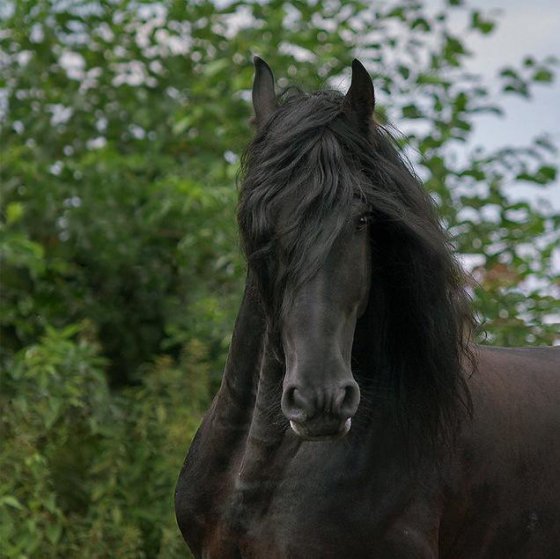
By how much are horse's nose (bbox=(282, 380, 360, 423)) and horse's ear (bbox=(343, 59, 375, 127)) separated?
74 cm

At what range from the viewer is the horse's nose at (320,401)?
2453 millimetres

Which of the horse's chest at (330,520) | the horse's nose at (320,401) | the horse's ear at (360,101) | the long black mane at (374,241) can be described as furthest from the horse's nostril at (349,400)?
the horse's ear at (360,101)

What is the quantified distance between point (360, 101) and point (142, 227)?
369 cm

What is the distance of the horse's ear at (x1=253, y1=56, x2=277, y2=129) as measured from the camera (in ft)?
10.0

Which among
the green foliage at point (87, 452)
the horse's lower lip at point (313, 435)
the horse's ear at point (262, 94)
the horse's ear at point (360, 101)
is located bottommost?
the green foliage at point (87, 452)

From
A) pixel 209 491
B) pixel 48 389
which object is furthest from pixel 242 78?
pixel 209 491

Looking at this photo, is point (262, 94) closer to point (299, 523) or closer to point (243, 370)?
point (243, 370)

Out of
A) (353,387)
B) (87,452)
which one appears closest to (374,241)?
(353,387)

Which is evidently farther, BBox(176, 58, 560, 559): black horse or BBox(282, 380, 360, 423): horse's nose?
BBox(176, 58, 560, 559): black horse

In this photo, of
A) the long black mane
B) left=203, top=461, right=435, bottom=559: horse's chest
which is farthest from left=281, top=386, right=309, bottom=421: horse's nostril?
left=203, top=461, right=435, bottom=559: horse's chest

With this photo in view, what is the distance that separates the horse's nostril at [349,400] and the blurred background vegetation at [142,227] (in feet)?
9.45

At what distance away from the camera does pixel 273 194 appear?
273cm

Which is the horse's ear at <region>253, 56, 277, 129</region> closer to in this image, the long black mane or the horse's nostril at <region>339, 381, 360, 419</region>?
the long black mane

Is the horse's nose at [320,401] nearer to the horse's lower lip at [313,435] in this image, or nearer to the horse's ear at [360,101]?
the horse's lower lip at [313,435]
